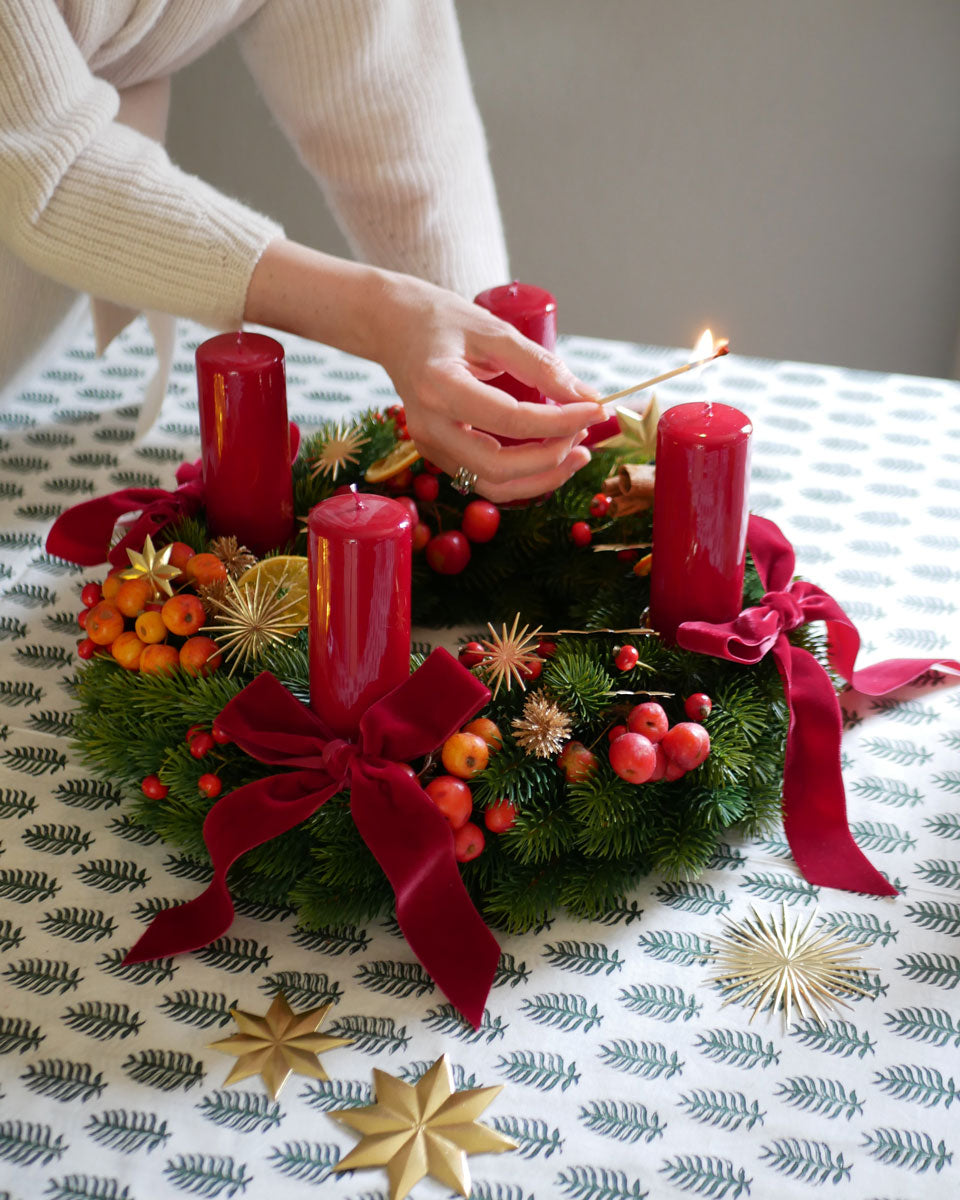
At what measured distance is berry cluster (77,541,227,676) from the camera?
701 millimetres

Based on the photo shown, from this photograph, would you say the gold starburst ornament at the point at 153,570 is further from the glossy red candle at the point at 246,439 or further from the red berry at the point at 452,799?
the red berry at the point at 452,799

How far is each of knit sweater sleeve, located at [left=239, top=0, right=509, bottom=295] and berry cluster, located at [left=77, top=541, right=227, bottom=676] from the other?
0.51 meters

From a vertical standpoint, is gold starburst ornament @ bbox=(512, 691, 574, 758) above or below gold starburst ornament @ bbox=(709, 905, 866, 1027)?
above

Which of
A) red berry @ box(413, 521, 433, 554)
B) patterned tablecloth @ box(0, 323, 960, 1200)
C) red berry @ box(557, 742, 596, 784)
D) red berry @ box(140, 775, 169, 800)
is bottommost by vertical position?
patterned tablecloth @ box(0, 323, 960, 1200)

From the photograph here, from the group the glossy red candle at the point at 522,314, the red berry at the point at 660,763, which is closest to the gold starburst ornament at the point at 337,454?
the glossy red candle at the point at 522,314

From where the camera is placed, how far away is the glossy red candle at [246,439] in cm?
76

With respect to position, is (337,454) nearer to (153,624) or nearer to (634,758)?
(153,624)

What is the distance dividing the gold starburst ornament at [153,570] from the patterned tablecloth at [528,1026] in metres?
0.11

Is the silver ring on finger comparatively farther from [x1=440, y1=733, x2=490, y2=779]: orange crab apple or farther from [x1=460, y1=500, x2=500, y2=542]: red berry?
[x1=440, y1=733, x2=490, y2=779]: orange crab apple

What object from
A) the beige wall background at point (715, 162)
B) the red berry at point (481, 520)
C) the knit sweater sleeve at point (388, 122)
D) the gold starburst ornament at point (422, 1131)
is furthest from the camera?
the beige wall background at point (715, 162)

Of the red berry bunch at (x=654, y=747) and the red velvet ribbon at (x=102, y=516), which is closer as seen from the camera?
the red berry bunch at (x=654, y=747)

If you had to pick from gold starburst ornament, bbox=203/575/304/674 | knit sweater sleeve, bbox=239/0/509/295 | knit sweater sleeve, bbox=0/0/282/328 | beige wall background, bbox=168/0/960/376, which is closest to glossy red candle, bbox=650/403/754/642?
gold starburst ornament, bbox=203/575/304/674

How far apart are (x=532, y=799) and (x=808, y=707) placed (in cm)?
18

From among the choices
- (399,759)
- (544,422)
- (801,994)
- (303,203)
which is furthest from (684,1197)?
(303,203)
